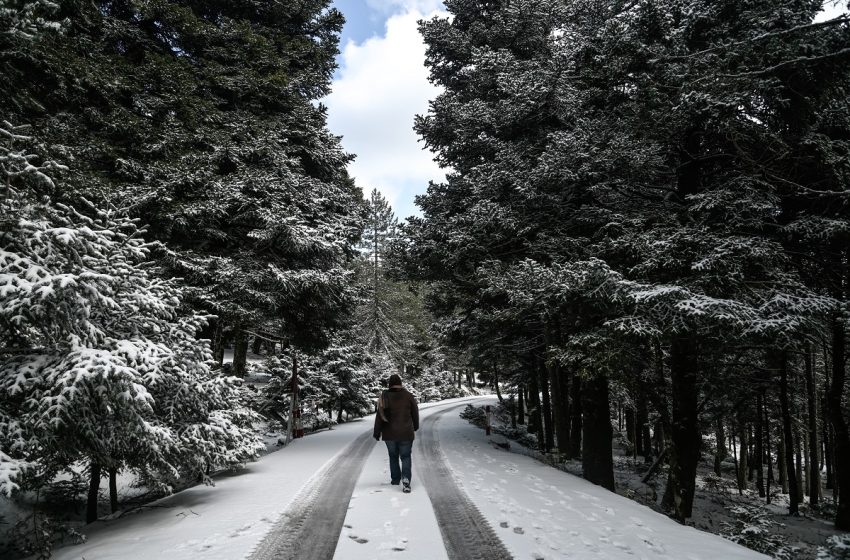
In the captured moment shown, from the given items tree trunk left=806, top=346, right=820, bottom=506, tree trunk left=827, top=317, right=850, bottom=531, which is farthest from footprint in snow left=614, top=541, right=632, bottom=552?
tree trunk left=806, top=346, right=820, bottom=506

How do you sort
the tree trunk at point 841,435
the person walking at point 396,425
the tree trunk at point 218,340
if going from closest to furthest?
the person walking at point 396,425 < the tree trunk at point 841,435 < the tree trunk at point 218,340

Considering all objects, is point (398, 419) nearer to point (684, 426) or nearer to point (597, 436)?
point (597, 436)

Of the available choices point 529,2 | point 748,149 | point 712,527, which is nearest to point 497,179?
point 748,149

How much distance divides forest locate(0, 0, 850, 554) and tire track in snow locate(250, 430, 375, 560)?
1775mm

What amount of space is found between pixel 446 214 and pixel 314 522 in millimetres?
8875

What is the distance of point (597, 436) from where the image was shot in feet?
34.1

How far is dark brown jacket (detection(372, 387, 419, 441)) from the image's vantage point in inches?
273

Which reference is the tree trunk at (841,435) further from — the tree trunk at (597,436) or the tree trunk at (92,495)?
the tree trunk at (92,495)

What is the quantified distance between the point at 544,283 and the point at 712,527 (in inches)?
384

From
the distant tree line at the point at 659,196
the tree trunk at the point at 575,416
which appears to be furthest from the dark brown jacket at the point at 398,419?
the tree trunk at the point at 575,416

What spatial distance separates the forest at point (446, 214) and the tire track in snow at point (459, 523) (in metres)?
3.25

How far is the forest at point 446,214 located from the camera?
4766mm

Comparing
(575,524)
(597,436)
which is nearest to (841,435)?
(597,436)

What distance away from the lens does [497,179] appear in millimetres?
10188
